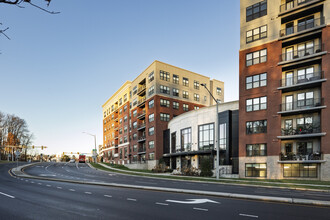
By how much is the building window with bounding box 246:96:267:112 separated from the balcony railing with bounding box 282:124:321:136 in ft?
14.1

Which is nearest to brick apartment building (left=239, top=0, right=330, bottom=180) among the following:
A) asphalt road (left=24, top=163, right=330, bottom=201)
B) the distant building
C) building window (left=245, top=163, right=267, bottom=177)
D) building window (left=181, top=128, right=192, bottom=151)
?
building window (left=245, top=163, right=267, bottom=177)

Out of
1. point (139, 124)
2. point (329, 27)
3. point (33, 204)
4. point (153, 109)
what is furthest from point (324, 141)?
point (139, 124)

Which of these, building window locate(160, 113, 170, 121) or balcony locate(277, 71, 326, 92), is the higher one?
balcony locate(277, 71, 326, 92)

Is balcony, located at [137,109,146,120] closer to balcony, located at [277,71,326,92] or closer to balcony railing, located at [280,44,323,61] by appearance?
balcony, located at [277,71,326,92]

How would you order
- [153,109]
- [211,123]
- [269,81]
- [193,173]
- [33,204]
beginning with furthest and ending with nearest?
[153,109], [211,123], [193,173], [269,81], [33,204]

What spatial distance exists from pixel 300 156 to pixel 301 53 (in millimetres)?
13255

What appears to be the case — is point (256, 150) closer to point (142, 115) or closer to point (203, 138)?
point (203, 138)

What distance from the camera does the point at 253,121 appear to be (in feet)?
116

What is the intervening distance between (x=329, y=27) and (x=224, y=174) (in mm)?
23559

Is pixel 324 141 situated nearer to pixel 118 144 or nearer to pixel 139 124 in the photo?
pixel 139 124

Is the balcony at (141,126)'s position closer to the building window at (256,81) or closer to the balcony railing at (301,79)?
the building window at (256,81)

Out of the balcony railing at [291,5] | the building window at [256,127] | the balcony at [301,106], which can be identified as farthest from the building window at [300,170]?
the balcony railing at [291,5]

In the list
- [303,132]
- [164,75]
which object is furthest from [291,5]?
[164,75]

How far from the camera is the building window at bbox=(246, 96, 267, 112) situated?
34594 mm
